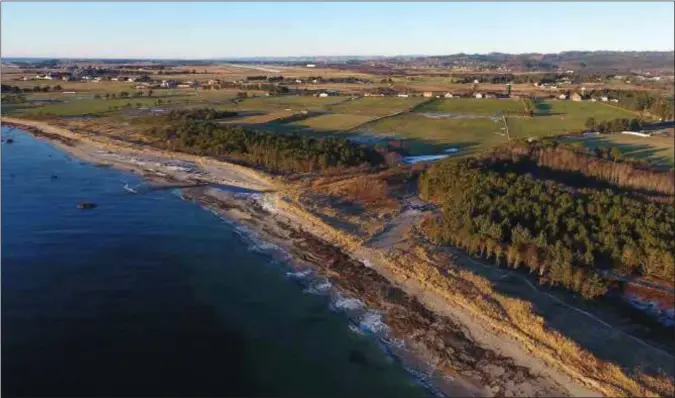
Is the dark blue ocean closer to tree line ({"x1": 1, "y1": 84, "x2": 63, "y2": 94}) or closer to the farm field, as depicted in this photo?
the farm field

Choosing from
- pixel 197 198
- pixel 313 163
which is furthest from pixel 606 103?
pixel 197 198

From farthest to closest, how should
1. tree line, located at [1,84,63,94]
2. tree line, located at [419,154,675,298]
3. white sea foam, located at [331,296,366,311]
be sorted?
tree line, located at [1,84,63,94]
tree line, located at [419,154,675,298]
white sea foam, located at [331,296,366,311]

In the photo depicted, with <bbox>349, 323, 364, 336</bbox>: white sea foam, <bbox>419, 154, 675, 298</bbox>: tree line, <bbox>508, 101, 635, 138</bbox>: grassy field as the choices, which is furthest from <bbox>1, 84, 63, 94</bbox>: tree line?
<bbox>349, 323, 364, 336</bbox>: white sea foam

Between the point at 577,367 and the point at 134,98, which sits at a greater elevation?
the point at 134,98

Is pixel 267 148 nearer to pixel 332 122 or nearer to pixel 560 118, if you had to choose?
pixel 332 122

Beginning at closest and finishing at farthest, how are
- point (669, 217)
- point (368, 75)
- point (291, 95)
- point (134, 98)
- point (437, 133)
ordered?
→ point (669, 217) < point (437, 133) < point (134, 98) < point (291, 95) < point (368, 75)

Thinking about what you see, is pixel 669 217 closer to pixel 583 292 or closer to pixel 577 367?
pixel 583 292

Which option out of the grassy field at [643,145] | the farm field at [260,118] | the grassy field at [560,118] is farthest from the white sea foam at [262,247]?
the farm field at [260,118]

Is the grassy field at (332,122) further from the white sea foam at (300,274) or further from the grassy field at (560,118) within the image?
the white sea foam at (300,274)
